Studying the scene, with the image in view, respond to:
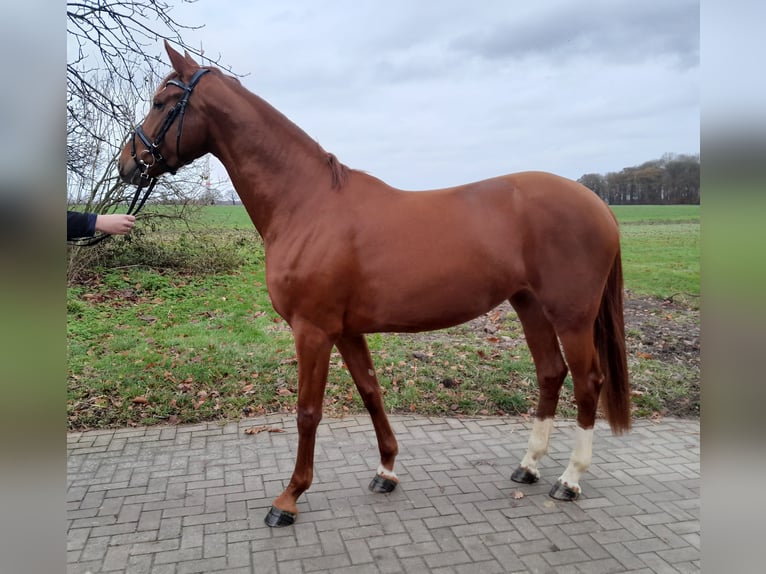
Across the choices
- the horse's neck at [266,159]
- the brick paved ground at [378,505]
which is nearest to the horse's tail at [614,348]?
the brick paved ground at [378,505]

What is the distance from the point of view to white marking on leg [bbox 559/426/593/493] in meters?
3.33

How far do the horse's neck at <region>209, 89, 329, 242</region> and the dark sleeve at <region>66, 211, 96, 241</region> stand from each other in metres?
1.11


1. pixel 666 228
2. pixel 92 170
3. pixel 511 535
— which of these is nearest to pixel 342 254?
pixel 511 535

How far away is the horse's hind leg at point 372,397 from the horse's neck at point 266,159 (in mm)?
950

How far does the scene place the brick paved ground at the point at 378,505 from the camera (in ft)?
8.85

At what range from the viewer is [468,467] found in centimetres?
376

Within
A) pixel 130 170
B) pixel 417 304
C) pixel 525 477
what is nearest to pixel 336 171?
pixel 417 304

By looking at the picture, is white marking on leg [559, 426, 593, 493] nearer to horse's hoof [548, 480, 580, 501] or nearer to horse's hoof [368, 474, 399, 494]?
horse's hoof [548, 480, 580, 501]

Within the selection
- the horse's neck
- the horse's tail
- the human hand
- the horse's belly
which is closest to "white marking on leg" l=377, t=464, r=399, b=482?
the horse's belly

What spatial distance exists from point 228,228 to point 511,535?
931 centimetres

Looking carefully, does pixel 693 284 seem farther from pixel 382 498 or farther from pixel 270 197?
pixel 270 197

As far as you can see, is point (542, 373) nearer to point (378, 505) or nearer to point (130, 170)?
point (378, 505)

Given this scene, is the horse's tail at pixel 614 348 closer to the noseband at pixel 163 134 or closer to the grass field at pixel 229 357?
the grass field at pixel 229 357

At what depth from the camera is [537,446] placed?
355 cm
